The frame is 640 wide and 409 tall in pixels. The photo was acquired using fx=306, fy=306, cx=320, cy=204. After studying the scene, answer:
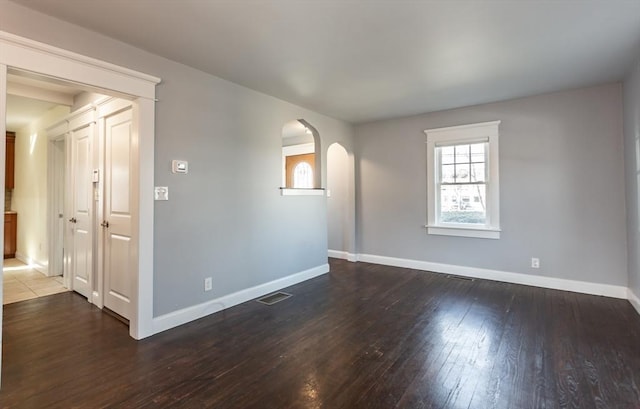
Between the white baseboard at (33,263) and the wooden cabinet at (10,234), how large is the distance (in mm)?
180

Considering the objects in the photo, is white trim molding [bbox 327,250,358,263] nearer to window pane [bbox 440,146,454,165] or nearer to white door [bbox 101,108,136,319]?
window pane [bbox 440,146,454,165]

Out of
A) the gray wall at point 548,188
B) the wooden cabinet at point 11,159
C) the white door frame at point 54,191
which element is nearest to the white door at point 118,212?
the white door frame at point 54,191

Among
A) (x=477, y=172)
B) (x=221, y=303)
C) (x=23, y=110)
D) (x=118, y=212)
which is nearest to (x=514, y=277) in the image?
(x=477, y=172)

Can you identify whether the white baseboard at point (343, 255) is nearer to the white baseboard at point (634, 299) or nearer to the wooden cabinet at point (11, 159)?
the white baseboard at point (634, 299)

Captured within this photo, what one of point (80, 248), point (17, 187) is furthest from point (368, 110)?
point (17, 187)

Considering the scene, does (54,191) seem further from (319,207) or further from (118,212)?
(319,207)

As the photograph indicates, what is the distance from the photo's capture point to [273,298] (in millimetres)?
3762

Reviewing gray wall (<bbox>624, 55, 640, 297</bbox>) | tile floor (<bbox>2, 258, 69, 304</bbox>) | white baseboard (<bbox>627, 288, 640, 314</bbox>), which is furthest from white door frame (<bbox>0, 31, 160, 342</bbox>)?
white baseboard (<bbox>627, 288, 640, 314</bbox>)

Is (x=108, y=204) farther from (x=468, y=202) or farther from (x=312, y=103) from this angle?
(x=468, y=202)

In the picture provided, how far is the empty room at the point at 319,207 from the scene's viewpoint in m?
2.12

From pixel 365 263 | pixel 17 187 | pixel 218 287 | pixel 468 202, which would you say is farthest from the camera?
pixel 17 187

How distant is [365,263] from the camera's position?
221 inches

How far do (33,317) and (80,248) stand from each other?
3.06 ft

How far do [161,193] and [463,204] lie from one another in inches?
165
